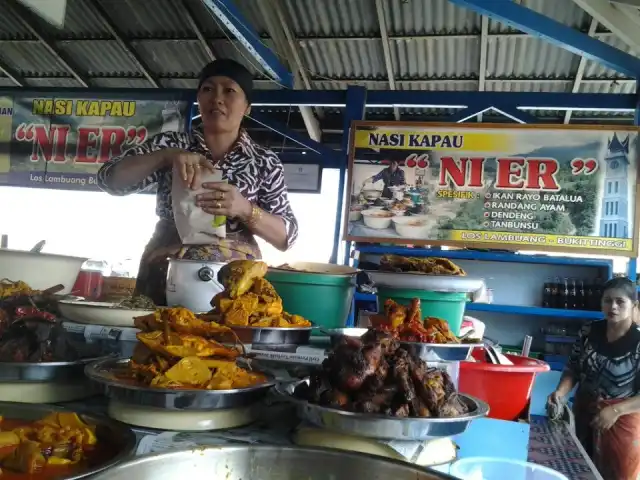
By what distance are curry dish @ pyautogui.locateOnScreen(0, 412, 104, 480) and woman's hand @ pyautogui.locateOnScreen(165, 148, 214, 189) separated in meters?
1.04

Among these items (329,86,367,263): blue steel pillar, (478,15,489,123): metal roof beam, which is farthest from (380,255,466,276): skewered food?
(478,15,489,123): metal roof beam

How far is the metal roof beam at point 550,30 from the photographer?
3.20 m

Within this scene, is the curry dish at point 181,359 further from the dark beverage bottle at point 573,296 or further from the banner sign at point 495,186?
the dark beverage bottle at point 573,296

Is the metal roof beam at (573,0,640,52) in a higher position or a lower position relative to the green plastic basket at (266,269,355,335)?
higher

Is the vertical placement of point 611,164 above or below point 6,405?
above

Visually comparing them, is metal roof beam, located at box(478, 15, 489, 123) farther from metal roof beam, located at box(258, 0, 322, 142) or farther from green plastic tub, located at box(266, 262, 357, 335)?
green plastic tub, located at box(266, 262, 357, 335)

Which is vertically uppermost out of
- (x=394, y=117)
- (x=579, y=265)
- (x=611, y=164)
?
(x=394, y=117)

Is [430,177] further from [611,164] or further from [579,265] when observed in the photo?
[579,265]

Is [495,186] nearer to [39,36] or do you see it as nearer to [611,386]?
[611,386]

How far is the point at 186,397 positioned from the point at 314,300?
0.85 m

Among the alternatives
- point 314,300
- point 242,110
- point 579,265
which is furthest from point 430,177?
point 314,300

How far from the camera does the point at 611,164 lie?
3795mm

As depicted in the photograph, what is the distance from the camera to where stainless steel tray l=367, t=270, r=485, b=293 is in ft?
5.70

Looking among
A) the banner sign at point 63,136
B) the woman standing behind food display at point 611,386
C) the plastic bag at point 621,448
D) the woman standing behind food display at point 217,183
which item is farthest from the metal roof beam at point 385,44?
the plastic bag at point 621,448
